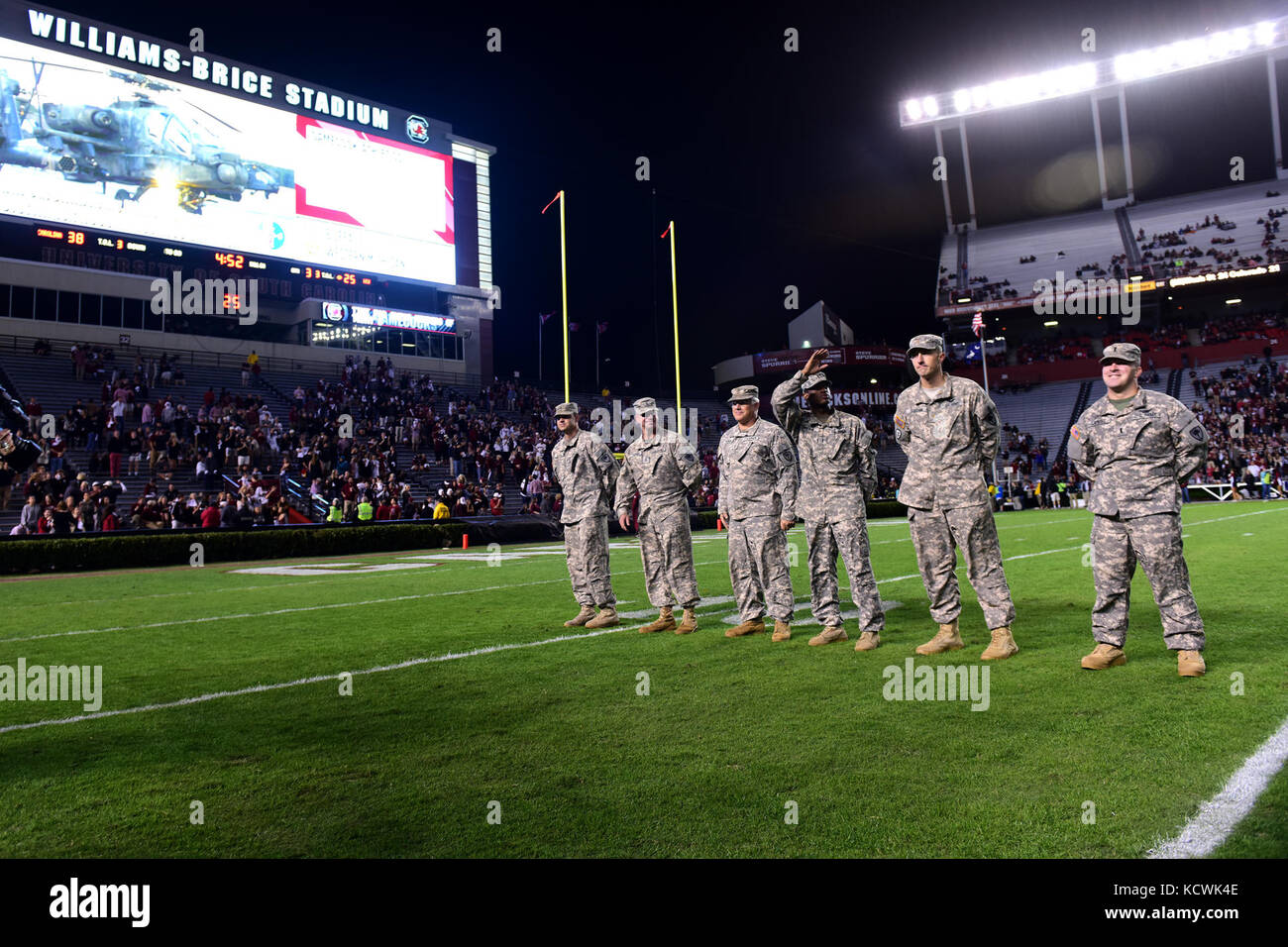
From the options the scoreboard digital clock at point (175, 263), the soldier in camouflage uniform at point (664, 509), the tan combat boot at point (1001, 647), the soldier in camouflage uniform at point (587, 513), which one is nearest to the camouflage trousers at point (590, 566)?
the soldier in camouflage uniform at point (587, 513)

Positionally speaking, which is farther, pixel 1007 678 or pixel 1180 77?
pixel 1180 77

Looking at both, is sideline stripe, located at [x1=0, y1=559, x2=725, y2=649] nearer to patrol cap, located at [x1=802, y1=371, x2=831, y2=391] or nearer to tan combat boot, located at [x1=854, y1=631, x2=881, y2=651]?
patrol cap, located at [x1=802, y1=371, x2=831, y2=391]

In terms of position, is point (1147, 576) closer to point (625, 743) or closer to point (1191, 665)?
point (1191, 665)

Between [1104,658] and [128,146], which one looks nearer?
[1104,658]

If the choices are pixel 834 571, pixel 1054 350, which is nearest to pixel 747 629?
A: pixel 834 571

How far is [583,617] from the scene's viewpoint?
8172 mm

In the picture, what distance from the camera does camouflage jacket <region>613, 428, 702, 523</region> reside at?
7.96 meters

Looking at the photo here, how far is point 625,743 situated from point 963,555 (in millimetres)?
3094

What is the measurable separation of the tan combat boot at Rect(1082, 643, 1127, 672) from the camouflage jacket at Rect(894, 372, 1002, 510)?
1.18m
